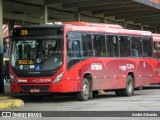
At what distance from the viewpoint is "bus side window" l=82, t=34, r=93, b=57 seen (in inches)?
742

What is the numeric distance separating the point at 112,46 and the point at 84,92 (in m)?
2.95

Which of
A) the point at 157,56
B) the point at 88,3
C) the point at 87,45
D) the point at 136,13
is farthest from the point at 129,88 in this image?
the point at 136,13

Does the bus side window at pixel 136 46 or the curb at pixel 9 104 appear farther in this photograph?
the bus side window at pixel 136 46

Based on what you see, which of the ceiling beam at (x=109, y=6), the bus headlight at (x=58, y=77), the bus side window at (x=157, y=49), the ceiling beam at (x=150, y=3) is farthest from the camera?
the ceiling beam at (x=109, y=6)

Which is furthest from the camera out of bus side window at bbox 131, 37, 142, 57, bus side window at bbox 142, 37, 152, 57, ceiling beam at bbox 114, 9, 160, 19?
ceiling beam at bbox 114, 9, 160, 19

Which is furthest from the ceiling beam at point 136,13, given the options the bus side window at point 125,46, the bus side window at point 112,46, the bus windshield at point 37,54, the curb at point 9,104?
the curb at point 9,104

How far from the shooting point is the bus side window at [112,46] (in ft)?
67.1

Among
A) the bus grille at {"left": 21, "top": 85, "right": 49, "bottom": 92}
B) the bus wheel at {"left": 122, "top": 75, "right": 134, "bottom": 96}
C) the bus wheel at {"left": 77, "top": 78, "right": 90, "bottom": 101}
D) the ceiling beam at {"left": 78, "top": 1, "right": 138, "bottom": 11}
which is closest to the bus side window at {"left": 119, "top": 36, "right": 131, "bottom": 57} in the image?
the bus wheel at {"left": 122, "top": 75, "right": 134, "bottom": 96}

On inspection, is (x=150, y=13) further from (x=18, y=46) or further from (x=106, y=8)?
(x=18, y=46)

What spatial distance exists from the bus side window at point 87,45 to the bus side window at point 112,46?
138cm

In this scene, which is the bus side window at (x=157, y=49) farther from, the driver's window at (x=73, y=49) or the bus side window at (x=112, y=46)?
the driver's window at (x=73, y=49)

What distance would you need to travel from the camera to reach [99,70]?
777 inches

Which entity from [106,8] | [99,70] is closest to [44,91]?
[99,70]

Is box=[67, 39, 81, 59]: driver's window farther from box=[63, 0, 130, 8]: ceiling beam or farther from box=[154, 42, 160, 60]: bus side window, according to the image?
box=[63, 0, 130, 8]: ceiling beam
